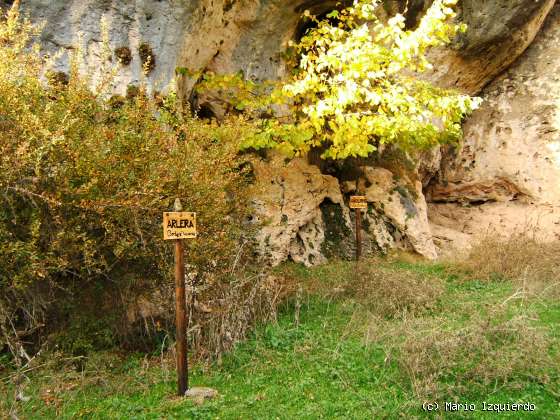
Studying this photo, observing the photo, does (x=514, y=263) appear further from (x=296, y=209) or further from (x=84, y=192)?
(x=84, y=192)

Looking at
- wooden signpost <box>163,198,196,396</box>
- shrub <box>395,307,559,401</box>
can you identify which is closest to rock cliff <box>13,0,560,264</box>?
wooden signpost <box>163,198,196,396</box>

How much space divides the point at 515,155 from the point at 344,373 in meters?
9.38

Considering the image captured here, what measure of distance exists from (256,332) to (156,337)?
1079mm

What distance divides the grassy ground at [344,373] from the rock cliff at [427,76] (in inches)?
75.4

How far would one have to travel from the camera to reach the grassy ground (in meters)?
3.90

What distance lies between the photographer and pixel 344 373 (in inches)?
178

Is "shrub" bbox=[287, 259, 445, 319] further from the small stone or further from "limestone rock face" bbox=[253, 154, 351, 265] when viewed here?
the small stone

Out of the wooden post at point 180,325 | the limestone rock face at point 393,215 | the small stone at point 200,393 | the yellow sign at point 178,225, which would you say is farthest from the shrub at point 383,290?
the limestone rock face at point 393,215

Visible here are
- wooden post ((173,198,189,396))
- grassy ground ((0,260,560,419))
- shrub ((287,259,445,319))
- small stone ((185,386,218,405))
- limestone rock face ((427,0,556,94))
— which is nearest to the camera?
grassy ground ((0,260,560,419))

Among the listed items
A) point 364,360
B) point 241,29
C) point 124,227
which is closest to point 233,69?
point 241,29

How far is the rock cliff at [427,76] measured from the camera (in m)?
7.31

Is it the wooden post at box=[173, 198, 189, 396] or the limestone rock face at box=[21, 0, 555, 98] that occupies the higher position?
the limestone rock face at box=[21, 0, 555, 98]

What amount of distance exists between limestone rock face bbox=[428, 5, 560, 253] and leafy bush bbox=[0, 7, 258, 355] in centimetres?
854

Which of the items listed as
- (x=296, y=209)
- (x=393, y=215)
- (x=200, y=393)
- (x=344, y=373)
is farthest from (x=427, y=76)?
(x=200, y=393)
